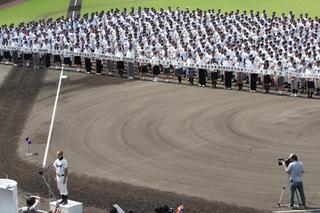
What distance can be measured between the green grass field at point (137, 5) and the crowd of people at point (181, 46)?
1108 cm

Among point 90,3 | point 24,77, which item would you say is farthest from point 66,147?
point 90,3

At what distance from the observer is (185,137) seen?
2958cm

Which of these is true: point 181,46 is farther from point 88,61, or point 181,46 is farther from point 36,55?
point 36,55

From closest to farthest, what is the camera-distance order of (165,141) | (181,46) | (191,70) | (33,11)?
(165,141) < (191,70) < (181,46) < (33,11)

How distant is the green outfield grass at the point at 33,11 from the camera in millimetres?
65062

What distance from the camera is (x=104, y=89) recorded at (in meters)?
38.8

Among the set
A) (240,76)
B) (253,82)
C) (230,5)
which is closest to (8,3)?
(230,5)

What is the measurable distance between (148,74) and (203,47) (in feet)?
10.5

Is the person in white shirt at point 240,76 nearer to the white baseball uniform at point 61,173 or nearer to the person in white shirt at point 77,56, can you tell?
the person in white shirt at point 77,56

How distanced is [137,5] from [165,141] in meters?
37.2

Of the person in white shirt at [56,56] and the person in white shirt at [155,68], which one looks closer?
the person in white shirt at [155,68]

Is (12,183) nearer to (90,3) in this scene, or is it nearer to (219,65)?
(219,65)

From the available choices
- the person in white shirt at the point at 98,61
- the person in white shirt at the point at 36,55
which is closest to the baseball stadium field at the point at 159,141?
the person in white shirt at the point at 98,61

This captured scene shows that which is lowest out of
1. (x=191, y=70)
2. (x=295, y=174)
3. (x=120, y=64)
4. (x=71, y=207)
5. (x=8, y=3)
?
(x=71, y=207)
